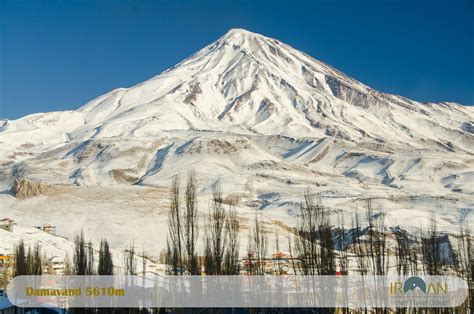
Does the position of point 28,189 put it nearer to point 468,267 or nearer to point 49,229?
point 49,229

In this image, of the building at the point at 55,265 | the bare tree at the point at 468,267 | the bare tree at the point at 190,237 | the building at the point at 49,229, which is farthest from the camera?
the building at the point at 49,229

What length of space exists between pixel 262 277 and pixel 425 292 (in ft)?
20.5

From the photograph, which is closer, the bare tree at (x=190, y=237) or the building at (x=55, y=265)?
the bare tree at (x=190, y=237)

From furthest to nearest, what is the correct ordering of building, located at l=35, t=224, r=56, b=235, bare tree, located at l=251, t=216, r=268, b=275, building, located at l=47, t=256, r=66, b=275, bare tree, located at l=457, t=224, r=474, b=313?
building, located at l=35, t=224, r=56, b=235
building, located at l=47, t=256, r=66, b=275
bare tree, located at l=251, t=216, r=268, b=275
bare tree, located at l=457, t=224, r=474, b=313

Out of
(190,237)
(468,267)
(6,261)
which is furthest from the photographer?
(6,261)

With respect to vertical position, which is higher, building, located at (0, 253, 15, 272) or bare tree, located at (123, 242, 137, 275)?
building, located at (0, 253, 15, 272)

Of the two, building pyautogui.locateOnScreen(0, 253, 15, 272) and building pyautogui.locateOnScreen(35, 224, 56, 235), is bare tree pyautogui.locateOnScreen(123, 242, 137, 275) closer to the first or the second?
building pyautogui.locateOnScreen(0, 253, 15, 272)

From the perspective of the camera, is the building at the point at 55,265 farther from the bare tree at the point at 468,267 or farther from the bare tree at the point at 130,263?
the bare tree at the point at 468,267

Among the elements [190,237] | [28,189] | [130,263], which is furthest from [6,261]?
[28,189]

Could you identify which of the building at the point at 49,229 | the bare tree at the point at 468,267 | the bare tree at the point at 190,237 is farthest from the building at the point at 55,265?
the bare tree at the point at 468,267

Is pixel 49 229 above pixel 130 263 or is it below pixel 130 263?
above

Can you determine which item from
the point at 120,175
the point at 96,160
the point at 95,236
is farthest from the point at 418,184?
the point at 95,236

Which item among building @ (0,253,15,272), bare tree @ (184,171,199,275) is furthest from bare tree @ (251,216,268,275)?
building @ (0,253,15,272)

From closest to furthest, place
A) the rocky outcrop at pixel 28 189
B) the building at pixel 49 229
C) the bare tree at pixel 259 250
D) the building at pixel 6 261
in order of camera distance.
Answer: the bare tree at pixel 259 250 < the building at pixel 6 261 < the building at pixel 49 229 < the rocky outcrop at pixel 28 189
